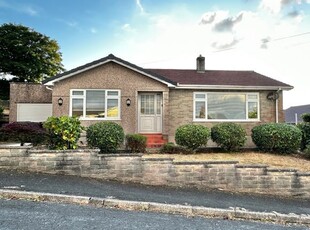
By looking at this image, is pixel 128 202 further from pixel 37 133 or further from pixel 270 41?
pixel 270 41

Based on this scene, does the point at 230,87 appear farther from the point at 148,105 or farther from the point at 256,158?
the point at 256,158

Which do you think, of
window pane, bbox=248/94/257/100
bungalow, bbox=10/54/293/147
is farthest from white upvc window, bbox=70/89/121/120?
window pane, bbox=248/94/257/100

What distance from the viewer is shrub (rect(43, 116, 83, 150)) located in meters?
7.83

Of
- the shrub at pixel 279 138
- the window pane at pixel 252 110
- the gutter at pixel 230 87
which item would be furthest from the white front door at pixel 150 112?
the shrub at pixel 279 138

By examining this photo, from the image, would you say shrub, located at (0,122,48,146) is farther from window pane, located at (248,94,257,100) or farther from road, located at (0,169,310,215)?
window pane, located at (248,94,257,100)

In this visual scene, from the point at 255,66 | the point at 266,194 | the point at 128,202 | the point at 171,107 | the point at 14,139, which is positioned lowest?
the point at 266,194

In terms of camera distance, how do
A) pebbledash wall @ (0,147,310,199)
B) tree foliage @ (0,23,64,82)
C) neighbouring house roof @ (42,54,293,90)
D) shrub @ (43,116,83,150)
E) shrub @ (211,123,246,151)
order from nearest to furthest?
pebbledash wall @ (0,147,310,199) < shrub @ (43,116,83,150) < shrub @ (211,123,246,151) < neighbouring house roof @ (42,54,293,90) < tree foliage @ (0,23,64,82)

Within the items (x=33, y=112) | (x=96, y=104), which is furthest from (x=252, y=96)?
(x=33, y=112)

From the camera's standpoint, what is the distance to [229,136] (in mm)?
11133

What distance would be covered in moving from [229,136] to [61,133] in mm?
6700

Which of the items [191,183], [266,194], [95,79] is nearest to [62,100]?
[95,79]

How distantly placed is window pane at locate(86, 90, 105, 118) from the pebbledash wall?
5.83 m

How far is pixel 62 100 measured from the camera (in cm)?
1292

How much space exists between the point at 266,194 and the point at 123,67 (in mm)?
8636
